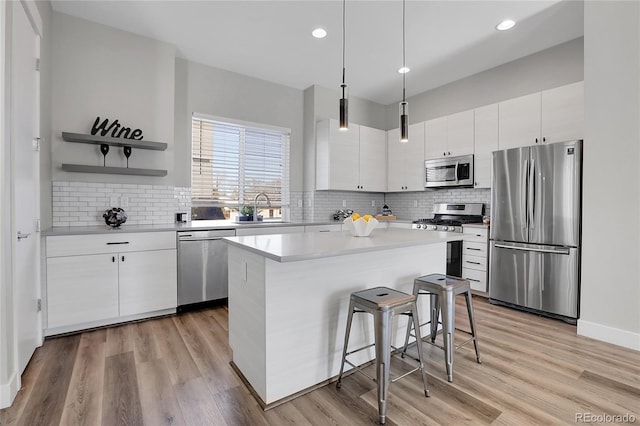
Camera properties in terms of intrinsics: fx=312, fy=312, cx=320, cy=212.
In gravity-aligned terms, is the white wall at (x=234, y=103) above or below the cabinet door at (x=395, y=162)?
above

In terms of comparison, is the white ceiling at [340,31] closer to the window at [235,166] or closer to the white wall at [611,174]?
the white wall at [611,174]

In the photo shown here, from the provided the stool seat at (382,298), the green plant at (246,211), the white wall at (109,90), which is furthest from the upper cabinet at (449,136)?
the white wall at (109,90)

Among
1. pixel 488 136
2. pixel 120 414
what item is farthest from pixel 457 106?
pixel 120 414

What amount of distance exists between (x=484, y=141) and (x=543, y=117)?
0.68 meters

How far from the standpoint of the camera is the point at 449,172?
14.6 feet

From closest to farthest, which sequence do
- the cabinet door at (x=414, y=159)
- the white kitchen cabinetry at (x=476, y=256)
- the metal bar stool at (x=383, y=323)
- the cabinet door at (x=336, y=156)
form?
the metal bar stool at (x=383, y=323) → the white kitchen cabinetry at (x=476, y=256) → the cabinet door at (x=336, y=156) → the cabinet door at (x=414, y=159)

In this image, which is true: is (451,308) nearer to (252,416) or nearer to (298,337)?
(298,337)

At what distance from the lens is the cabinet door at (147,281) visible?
2947 mm

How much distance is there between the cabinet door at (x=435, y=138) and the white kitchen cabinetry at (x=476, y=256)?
1.24 meters

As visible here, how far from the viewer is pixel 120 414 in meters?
1.69

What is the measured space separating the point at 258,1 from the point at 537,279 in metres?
3.87

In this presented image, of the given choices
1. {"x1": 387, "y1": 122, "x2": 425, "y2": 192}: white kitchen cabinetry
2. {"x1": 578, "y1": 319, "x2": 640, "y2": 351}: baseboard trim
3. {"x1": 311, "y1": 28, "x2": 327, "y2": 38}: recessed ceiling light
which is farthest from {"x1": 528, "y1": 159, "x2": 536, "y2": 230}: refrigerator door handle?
{"x1": 311, "y1": 28, "x2": 327, "y2": 38}: recessed ceiling light

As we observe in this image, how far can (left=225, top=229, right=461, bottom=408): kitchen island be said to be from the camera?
1.77 m

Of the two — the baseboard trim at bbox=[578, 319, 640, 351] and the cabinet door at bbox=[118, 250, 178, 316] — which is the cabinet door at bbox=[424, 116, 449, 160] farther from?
the cabinet door at bbox=[118, 250, 178, 316]
